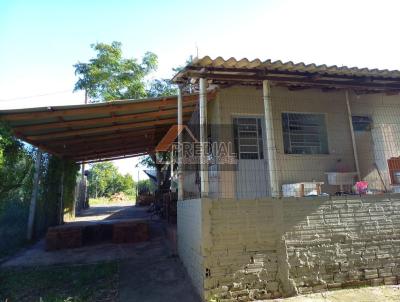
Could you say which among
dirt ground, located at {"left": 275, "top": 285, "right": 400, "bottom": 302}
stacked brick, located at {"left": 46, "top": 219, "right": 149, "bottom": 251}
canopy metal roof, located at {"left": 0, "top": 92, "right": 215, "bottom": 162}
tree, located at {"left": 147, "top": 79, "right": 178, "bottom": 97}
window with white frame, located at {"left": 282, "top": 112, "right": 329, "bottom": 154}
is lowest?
Answer: dirt ground, located at {"left": 275, "top": 285, "right": 400, "bottom": 302}

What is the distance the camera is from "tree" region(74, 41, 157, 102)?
57.8ft

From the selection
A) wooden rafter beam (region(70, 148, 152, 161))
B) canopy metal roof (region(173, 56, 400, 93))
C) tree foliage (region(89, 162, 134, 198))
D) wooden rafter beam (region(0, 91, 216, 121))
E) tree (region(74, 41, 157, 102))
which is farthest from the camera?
tree foliage (region(89, 162, 134, 198))

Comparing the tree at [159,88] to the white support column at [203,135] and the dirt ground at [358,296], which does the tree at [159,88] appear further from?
the dirt ground at [358,296]

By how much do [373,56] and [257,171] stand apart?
449 centimetres

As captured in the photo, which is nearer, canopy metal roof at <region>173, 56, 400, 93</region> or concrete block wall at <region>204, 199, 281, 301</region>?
concrete block wall at <region>204, 199, 281, 301</region>

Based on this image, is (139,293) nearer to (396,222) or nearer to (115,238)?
(115,238)

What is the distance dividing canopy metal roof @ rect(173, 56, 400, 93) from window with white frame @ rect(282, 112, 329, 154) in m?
1.59

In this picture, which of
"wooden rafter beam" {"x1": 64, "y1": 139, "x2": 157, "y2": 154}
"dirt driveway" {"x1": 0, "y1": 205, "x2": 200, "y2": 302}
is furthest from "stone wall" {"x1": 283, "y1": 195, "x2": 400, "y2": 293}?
"wooden rafter beam" {"x1": 64, "y1": 139, "x2": 157, "y2": 154}

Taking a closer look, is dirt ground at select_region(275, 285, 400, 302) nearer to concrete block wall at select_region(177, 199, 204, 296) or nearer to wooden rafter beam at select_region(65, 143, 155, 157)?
concrete block wall at select_region(177, 199, 204, 296)

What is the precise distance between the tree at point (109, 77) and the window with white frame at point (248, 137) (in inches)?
493

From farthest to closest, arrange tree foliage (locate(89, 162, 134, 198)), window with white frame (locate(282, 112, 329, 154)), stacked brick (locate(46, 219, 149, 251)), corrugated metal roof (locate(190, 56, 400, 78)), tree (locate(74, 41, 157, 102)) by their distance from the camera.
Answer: tree foliage (locate(89, 162, 134, 198))
tree (locate(74, 41, 157, 102))
stacked brick (locate(46, 219, 149, 251))
window with white frame (locate(282, 112, 329, 154))
corrugated metal roof (locate(190, 56, 400, 78))

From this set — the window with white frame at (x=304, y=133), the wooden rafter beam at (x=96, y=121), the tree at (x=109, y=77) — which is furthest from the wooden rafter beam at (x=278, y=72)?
the tree at (x=109, y=77)

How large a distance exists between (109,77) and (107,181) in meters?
25.3

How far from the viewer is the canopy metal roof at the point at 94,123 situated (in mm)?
6211
